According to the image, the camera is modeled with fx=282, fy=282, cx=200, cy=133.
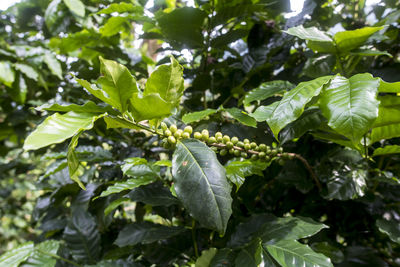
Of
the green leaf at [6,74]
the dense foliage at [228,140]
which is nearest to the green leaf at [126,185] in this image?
the dense foliage at [228,140]

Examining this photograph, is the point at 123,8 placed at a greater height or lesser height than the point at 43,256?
greater

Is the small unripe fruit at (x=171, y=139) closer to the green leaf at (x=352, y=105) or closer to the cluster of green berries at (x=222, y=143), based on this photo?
the cluster of green berries at (x=222, y=143)

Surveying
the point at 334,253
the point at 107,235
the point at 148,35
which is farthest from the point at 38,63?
the point at 334,253

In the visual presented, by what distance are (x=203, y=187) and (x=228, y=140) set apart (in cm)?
21

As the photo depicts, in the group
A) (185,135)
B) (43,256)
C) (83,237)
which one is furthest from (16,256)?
(185,135)

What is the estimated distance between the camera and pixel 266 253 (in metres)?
0.71

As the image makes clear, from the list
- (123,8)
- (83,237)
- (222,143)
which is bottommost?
(83,237)

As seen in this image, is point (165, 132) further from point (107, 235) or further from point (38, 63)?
point (38, 63)

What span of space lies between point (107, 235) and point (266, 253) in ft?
3.00

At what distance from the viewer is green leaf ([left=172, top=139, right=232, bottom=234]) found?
1.74 feet

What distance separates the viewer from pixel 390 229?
856mm

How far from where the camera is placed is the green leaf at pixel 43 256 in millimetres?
954

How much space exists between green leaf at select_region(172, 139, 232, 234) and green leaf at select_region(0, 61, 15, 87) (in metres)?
1.29

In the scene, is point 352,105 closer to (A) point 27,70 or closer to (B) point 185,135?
(B) point 185,135
